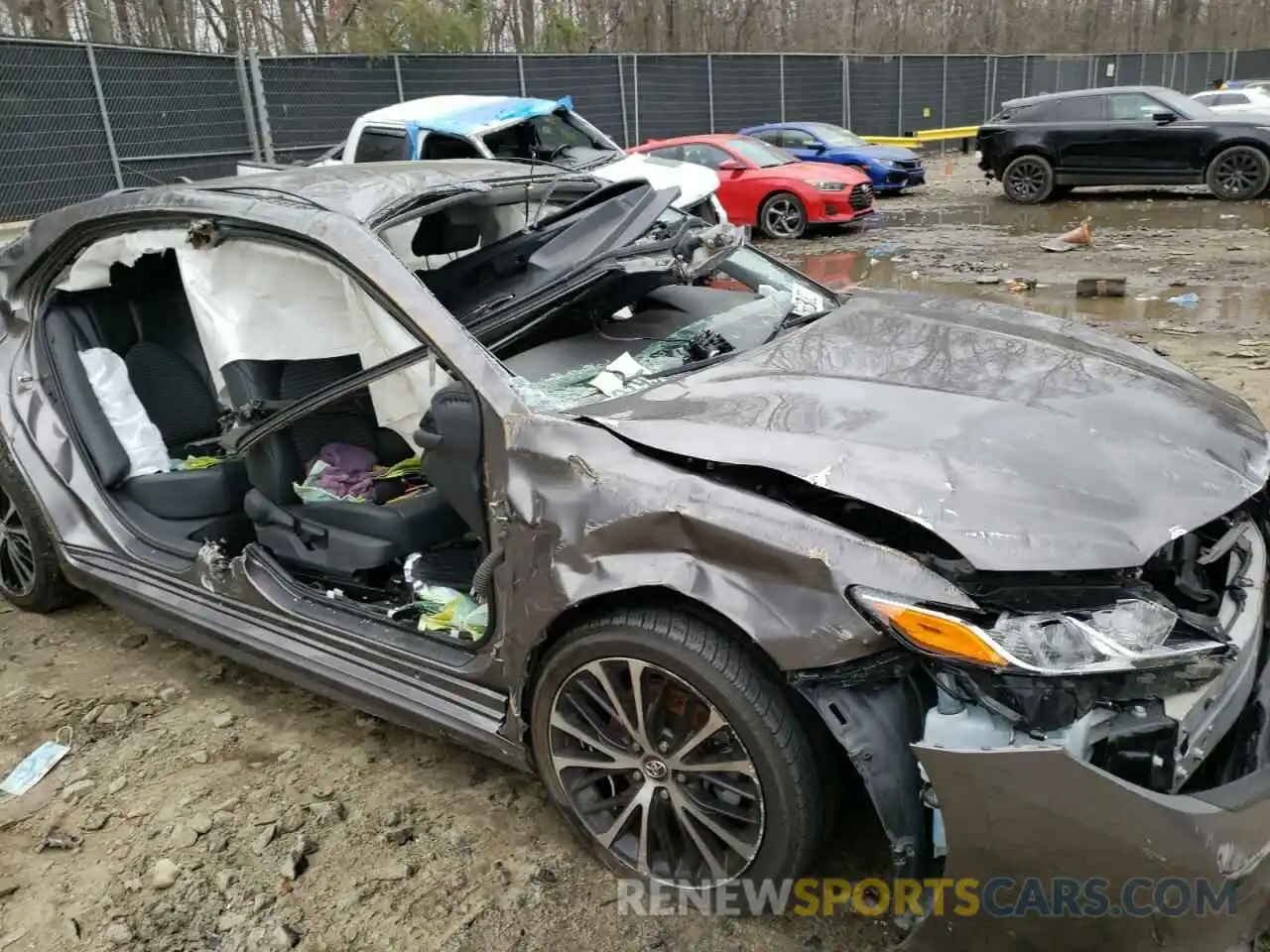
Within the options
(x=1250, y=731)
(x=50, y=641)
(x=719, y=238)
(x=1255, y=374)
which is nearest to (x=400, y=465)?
(x=719, y=238)

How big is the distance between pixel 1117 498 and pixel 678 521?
89 centimetres

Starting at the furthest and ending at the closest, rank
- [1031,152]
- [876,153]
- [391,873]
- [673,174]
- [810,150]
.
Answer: [876,153]
[810,150]
[1031,152]
[673,174]
[391,873]

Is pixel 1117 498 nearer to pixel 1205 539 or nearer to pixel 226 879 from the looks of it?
pixel 1205 539

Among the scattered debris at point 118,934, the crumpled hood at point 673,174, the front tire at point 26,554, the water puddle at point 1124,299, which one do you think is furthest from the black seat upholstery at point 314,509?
the water puddle at point 1124,299

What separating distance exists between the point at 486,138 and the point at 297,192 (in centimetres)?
683

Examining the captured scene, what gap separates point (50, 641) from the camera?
3.94 m

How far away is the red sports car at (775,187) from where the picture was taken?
1270cm

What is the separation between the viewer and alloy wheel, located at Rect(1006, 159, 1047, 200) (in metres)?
14.9

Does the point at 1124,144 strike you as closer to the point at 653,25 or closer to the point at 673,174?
the point at 673,174

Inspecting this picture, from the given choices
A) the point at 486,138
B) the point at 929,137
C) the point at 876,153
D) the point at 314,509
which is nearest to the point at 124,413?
the point at 314,509

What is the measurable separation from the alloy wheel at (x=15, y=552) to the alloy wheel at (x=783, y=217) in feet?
34.5

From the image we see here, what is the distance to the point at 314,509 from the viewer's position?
3334 millimetres

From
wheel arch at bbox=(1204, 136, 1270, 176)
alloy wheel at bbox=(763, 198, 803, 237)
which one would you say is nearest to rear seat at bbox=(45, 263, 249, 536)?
alloy wheel at bbox=(763, 198, 803, 237)

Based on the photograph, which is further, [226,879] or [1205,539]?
[226,879]
